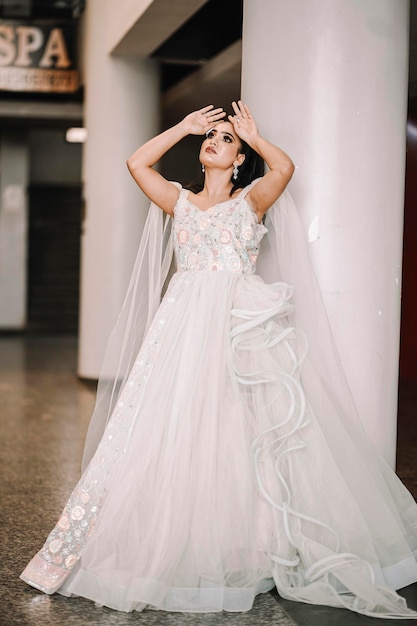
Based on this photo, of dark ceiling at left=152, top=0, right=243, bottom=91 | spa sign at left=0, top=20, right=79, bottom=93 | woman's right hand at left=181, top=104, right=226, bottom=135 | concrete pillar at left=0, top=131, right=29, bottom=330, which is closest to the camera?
woman's right hand at left=181, top=104, right=226, bottom=135

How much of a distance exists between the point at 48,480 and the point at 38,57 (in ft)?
19.5

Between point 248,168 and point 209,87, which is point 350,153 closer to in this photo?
point 248,168

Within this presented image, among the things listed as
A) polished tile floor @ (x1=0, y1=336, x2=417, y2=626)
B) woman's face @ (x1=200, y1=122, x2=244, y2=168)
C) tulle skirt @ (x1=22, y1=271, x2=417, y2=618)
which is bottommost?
polished tile floor @ (x1=0, y1=336, x2=417, y2=626)

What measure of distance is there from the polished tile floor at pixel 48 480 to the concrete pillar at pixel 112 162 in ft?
2.91

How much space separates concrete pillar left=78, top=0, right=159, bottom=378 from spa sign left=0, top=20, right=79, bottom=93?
31.9 inches

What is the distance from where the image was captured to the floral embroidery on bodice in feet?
11.6

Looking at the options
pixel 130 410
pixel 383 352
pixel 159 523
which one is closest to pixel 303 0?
pixel 383 352

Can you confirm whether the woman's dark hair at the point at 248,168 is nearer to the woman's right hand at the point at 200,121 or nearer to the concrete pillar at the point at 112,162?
the woman's right hand at the point at 200,121

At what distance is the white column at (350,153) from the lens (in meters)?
3.86

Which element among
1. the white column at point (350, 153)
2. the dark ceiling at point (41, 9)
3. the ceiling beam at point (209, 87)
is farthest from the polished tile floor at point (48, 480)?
the dark ceiling at point (41, 9)

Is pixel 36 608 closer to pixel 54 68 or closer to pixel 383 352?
pixel 383 352

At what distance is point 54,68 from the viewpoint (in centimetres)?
977

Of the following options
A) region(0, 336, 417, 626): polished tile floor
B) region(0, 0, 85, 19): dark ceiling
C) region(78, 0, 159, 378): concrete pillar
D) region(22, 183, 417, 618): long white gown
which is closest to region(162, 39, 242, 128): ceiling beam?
region(78, 0, 159, 378): concrete pillar

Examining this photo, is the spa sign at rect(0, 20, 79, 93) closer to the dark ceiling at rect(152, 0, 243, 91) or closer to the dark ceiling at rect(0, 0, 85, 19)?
the dark ceiling at rect(0, 0, 85, 19)
